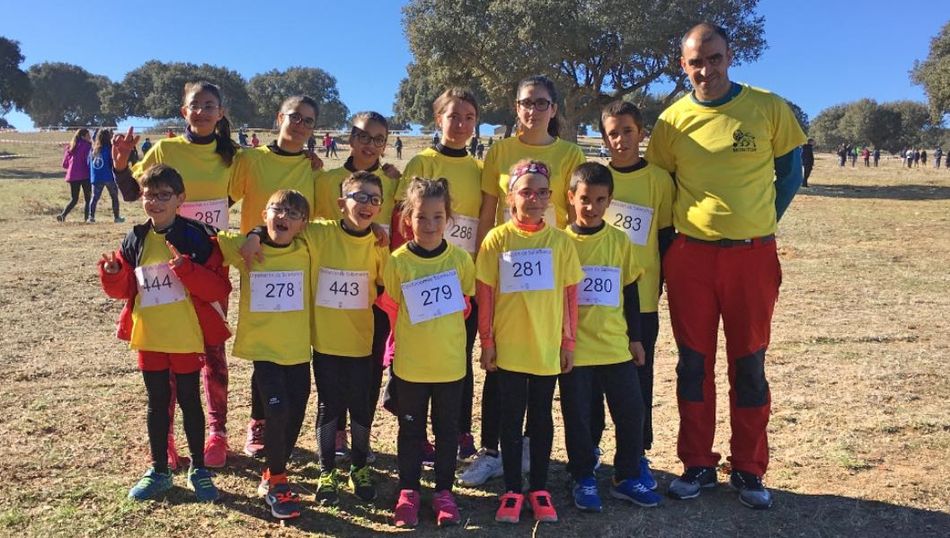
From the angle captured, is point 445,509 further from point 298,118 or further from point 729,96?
point 729,96

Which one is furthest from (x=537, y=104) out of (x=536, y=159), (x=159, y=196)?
(x=159, y=196)

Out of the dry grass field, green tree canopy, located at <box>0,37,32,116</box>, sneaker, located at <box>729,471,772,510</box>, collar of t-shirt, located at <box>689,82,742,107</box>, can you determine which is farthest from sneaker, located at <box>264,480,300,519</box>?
green tree canopy, located at <box>0,37,32,116</box>

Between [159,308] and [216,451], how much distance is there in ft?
3.43

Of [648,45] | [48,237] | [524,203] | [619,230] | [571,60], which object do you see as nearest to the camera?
[524,203]

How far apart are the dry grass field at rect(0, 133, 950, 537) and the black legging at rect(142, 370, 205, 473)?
0.78 ft

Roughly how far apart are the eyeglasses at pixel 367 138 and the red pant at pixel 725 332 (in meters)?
1.80

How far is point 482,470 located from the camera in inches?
159

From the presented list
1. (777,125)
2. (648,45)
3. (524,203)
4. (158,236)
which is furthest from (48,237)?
(648,45)

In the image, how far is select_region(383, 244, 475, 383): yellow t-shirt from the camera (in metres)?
3.46

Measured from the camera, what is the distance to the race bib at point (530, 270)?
348 centimetres

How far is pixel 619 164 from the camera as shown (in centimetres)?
395

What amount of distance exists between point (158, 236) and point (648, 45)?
2376 cm

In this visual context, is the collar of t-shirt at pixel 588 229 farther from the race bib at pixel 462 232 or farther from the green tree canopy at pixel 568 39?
the green tree canopy at pixel 568 39

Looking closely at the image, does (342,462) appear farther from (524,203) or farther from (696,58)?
(696,58)
